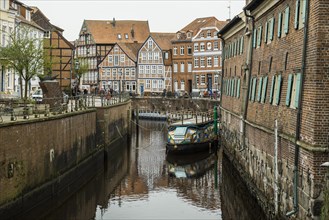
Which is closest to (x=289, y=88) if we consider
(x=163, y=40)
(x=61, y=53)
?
(x=61, y=53)

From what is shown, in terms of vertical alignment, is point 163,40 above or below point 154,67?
above

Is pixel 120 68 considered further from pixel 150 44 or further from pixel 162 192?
pixel 162 192

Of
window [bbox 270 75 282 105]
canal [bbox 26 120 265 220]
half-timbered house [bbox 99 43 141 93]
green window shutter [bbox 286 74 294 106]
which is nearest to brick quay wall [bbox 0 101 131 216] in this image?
canal [bbox 26 120 265 220]

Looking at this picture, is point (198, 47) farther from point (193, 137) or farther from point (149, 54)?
point (193, 137)

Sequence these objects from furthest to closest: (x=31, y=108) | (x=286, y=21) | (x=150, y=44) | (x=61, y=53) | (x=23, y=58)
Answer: (x=150, y=44), (x=61, y=53), (x=23, y=58), (x=31, y=108), (x=286, y=21)

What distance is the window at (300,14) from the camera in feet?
50.9

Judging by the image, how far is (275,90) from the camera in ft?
63.2

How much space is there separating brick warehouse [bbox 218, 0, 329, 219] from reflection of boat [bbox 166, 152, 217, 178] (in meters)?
4.83

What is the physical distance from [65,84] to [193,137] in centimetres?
3271

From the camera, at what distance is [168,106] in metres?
74.6

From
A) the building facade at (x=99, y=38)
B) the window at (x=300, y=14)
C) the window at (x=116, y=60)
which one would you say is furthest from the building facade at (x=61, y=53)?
the window at (x=300, y=14)

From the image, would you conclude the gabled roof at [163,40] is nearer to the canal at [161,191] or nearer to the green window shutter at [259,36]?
the canal at [161,191]

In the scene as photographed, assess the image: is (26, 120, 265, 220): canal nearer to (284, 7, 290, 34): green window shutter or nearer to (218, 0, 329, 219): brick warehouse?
(218, 0, 329, 219): brick warehouse

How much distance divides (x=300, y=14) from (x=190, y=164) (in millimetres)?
20255
